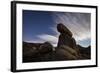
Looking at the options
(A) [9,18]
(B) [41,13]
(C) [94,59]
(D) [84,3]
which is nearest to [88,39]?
(C) [94,59]

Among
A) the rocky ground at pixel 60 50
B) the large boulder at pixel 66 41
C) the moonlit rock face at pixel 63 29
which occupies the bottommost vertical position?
the rocky ground at pixel 60 50

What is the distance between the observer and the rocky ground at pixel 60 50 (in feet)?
5.38

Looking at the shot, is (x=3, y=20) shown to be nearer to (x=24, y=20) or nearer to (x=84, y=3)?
(x=24, y=20)

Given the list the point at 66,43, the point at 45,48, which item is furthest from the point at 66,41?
the point at 45,48

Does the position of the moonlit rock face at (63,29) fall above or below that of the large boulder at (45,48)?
above

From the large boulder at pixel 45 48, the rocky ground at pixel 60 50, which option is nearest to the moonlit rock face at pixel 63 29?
the rocky ground at pixel 60 50

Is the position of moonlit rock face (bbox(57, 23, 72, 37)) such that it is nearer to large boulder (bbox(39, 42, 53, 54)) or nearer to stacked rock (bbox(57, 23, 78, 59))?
stacked rock (bbox(57, 23, 78, 59))

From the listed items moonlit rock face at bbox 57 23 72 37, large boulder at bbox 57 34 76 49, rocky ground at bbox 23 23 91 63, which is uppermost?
moonlit rock face at bbox 57 23 72 37

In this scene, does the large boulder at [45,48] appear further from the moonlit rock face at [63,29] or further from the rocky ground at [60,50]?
the moonlit rock face at [63,29]

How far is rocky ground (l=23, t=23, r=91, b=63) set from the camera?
1.64m

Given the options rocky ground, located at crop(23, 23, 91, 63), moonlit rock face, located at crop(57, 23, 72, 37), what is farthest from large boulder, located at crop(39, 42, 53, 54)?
moonlit rock face, located at crop(57, 23, 72, 37)

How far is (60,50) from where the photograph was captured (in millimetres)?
1727

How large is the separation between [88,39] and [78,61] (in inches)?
Result: 7.9

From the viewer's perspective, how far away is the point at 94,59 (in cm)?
185
